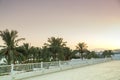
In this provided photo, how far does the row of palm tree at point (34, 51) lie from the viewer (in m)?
28.9

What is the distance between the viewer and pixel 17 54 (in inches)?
1161

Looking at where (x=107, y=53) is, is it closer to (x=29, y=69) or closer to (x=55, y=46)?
(x=55, y=46)

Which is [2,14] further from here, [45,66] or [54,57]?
[54,57]

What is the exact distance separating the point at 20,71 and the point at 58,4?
5695mm

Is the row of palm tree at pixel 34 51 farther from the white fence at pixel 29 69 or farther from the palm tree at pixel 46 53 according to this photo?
the white fence at pixel 29 69

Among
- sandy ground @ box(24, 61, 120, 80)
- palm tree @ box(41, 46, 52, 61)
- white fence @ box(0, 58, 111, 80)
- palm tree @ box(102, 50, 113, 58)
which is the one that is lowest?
sandy ground @ box(24, 61, 120, 80)

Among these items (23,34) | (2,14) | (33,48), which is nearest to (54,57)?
(33,48)

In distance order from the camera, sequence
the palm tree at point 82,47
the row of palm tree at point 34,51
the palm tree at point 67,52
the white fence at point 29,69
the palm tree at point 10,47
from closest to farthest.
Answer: the white fence at point 29,69 < the palm tree at point 10,47 < the row of palm tree at point 34,51 < the palm tree at point 67,52 < the palm tree at point 82,47

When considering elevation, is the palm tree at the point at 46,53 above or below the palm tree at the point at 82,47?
below

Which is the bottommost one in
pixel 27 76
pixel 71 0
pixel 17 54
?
pixel 27 76

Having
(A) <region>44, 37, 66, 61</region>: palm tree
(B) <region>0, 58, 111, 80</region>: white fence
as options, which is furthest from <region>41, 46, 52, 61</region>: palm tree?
(B) <region>0, 58, 111, 80</region>: white fence

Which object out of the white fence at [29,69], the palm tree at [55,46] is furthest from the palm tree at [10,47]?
the palm tree at [55,46]

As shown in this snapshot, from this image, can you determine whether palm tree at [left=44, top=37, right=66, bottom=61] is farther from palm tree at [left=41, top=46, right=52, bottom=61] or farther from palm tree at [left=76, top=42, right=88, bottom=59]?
palm tree at [left=76, top=42, right=88, bottom=59]

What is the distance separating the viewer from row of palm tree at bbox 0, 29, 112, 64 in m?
28.9
